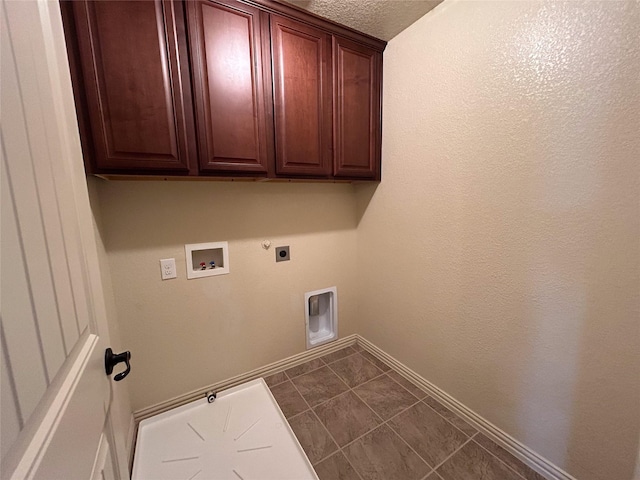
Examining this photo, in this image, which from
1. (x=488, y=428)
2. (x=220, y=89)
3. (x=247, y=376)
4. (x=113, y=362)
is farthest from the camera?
(x=247, y=376)

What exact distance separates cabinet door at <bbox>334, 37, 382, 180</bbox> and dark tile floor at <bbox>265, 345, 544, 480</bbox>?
1.41m

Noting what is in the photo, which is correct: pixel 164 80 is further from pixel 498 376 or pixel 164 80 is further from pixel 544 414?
pixel 544 414

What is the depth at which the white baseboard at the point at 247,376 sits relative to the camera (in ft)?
4.99

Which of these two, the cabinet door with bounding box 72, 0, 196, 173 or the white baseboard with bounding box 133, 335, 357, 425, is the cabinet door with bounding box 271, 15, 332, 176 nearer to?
the cabinet door with bounding box 72, 0, 196, 173

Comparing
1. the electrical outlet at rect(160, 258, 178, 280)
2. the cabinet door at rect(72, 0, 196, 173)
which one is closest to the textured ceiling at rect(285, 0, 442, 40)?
the cabinet door at rect(72, 0, 196, 173)

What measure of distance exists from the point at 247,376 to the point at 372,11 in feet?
7.71

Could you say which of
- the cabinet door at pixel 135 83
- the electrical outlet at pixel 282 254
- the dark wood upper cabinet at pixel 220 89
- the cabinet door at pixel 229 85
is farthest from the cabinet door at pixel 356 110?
the cabinet door at pixel 135 83

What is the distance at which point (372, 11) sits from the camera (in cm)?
138

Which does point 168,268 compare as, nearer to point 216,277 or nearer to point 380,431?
point 216,277

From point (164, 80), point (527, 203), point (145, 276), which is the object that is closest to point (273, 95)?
point (164, 80)

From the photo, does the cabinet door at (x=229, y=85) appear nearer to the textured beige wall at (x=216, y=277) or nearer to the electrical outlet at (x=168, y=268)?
the textured beige wall at (x=216, y=277)

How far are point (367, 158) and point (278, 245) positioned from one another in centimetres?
85

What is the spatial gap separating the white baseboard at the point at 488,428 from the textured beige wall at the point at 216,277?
2.39 feet

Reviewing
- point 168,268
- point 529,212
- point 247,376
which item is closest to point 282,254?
point 168,268
